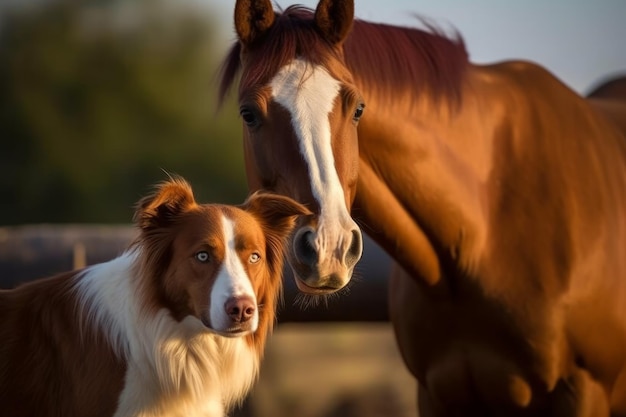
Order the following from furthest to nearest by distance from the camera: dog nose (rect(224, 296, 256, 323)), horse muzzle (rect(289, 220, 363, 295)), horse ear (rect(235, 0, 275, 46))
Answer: horse ear (rect(235, 0, 275, 46))
horse muzzle (rect(289, 220, 363, 295))
dog nose (rect(224, 296, 256, 323))

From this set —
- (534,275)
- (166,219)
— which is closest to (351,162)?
(166,219)

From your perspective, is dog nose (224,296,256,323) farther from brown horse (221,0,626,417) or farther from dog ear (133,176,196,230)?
brown horse (221,0,626,417)

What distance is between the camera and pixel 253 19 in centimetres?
497

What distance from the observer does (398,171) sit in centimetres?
527

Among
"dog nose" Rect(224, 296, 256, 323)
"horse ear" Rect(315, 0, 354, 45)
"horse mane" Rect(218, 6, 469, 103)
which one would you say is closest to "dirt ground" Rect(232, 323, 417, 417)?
"horse mane" Rect(218, 6, 469, 103)

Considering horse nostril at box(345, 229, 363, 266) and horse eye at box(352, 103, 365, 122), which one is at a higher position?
horse eye at box(352, 103, 365, 122)

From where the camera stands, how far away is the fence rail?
7.87m

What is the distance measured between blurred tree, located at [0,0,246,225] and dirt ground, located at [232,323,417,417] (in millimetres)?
21070

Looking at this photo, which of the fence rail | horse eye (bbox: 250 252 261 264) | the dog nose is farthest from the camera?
the fence rail

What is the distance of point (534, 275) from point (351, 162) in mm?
1067

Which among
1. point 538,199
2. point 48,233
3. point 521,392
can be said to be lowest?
point 48,233

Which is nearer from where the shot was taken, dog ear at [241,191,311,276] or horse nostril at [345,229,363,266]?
horse nostril at [345,229,363,266]

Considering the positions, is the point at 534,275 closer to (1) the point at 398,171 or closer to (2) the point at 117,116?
(1) the point at 398,171

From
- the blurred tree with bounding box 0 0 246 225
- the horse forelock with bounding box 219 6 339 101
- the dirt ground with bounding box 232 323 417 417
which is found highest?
the horse forelock with bounding box 219 6 339 101
